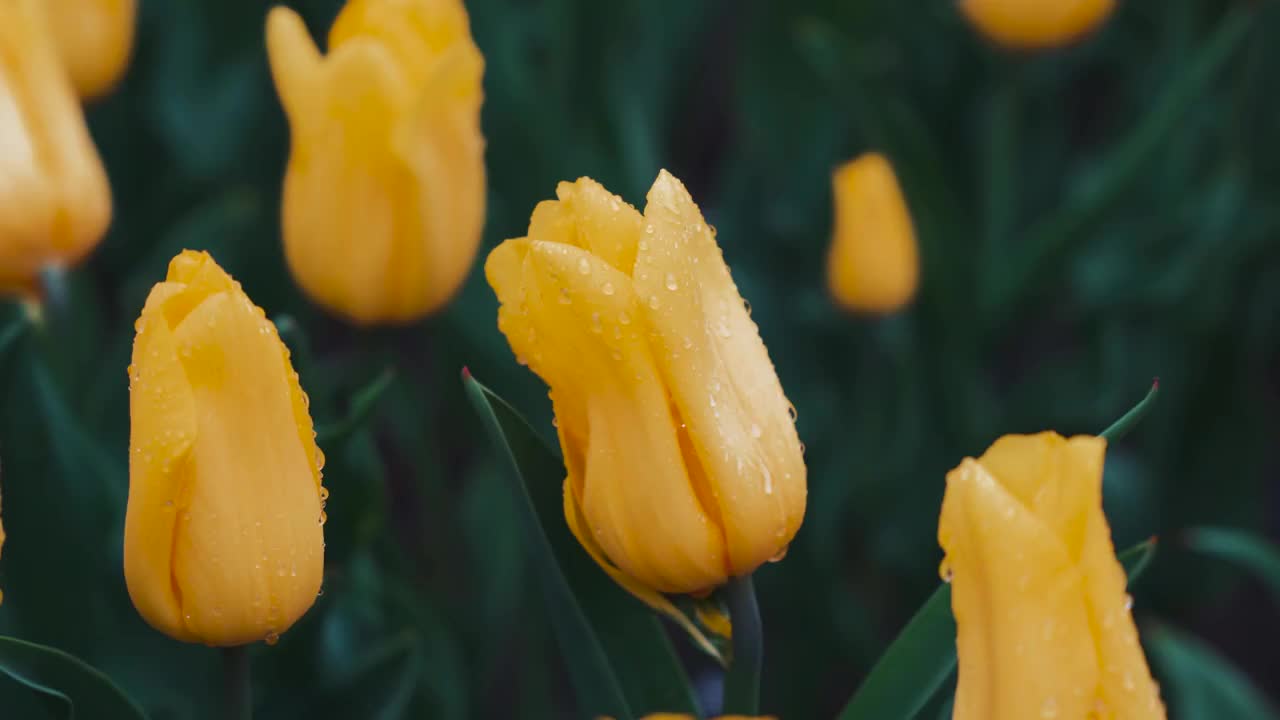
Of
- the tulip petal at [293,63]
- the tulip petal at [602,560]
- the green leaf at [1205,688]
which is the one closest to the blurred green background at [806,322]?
the green leaf at [1205,688]

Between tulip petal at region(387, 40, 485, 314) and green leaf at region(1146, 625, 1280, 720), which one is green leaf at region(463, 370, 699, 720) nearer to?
tulip petal at region(387, 40, 485, 314)

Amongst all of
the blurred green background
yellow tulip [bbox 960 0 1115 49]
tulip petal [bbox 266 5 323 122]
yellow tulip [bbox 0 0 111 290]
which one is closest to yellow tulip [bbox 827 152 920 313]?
the blurred green background

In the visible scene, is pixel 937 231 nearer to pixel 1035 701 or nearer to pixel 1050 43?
pixel 1050 43

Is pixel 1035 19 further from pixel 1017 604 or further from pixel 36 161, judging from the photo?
pixel 1017 604

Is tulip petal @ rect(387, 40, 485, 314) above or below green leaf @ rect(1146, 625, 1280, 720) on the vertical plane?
above

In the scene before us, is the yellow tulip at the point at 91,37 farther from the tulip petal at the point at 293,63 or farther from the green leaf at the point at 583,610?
the green leaf at the point at 583,610

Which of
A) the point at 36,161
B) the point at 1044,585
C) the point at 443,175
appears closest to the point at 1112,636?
the point at 1044,585
